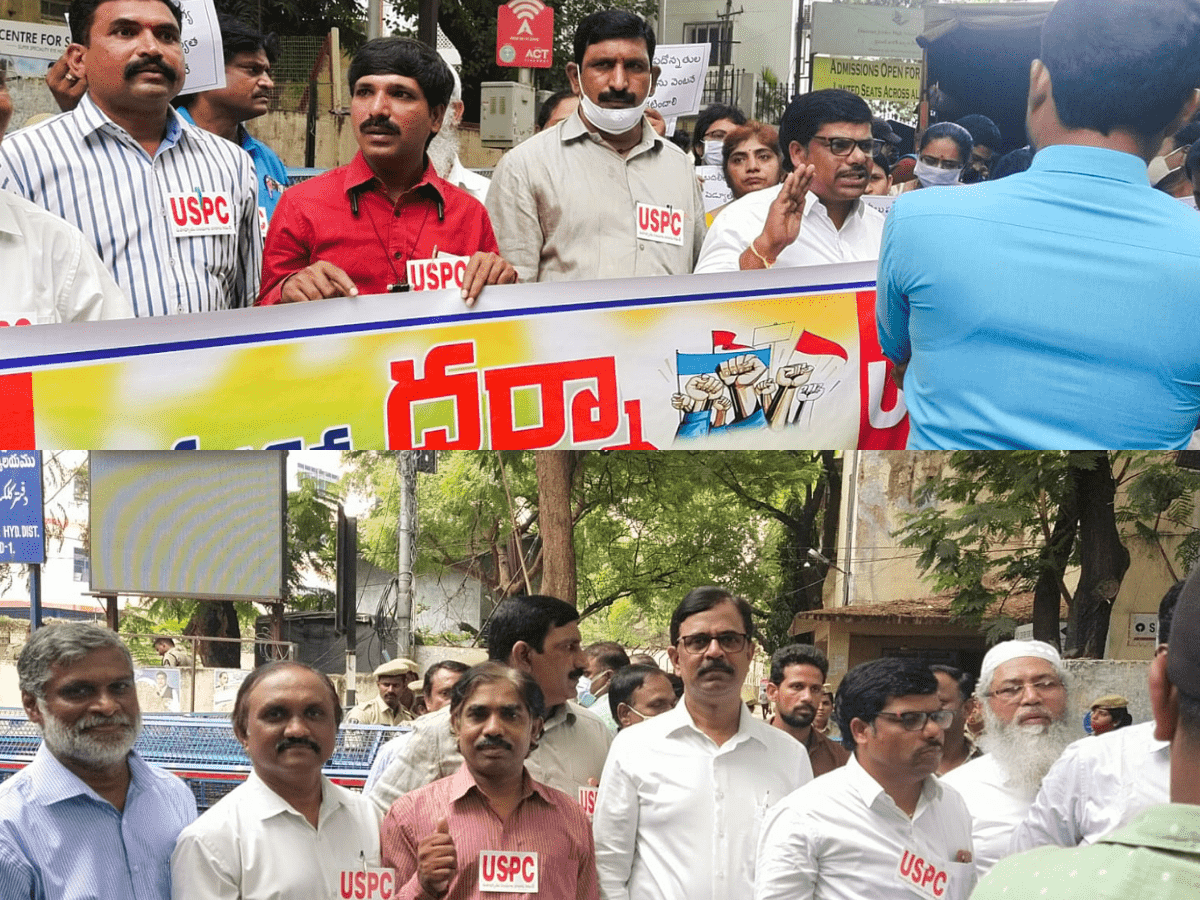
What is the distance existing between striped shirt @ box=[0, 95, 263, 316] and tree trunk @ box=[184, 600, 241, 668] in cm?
126

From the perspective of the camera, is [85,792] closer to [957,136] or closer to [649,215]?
[649,215]

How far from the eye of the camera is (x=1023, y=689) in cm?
409

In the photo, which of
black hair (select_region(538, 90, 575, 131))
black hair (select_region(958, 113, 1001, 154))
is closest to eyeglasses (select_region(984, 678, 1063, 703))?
black hair (select_region(538, 90, 575, 131))

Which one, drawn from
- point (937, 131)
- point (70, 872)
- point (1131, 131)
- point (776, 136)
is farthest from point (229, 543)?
point (937, 131)

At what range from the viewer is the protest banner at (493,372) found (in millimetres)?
4574

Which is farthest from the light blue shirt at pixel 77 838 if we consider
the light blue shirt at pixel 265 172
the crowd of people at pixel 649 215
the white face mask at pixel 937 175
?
the white face mask at pixel 937 175

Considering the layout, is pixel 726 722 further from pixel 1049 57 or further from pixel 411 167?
pixel 411 167

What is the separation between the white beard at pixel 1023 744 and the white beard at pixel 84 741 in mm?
1994

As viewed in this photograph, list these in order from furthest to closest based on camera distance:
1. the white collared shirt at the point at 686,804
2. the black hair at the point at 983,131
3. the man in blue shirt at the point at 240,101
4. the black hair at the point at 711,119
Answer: the black hair at the point at 711,119 < the black hair at the point at 983,131 < the man in blue shirt at the point at 240,101 < the white collared shirt at the point at 686,804

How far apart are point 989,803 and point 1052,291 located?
1.20 meters

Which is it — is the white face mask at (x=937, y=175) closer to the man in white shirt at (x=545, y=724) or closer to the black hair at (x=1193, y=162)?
the black hair at (x=1193, y=162)

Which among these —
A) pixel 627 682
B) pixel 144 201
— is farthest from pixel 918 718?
pixel 144 201

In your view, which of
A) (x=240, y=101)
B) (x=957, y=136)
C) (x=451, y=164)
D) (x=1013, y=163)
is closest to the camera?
(x=240, y=101)

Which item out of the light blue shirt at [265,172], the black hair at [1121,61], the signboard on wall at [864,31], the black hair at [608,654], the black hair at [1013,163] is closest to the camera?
the black hair at [1121,61]
